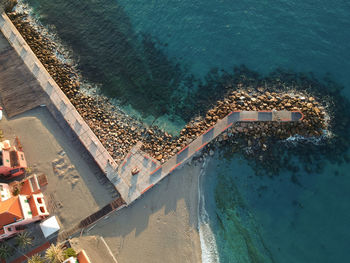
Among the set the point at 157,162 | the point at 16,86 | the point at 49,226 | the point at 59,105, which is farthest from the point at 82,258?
the point at 16,86

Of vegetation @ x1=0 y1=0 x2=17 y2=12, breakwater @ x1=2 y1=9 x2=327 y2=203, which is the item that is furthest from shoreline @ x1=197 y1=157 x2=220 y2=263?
vegetation @ x1=0 y1=0 x2=17 y2=12

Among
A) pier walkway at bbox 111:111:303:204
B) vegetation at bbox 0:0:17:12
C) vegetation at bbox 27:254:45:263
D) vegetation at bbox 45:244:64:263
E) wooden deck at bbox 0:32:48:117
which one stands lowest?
vegetation at bbox 27:254:45:263

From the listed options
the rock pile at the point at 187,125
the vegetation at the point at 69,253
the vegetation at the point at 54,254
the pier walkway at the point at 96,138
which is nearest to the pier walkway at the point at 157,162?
the pier walkway at the point at 96,138

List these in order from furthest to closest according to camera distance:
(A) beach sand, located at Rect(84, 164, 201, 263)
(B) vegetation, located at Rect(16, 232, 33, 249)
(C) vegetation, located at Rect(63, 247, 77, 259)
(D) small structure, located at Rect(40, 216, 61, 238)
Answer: (A) beach sand, located at Rect(84, 164, 201, 263)
(D) small structure, located at Rect(40, 216, 61, 238)
(B) vegetation, located at Rect(16, 232, 33, 249)
(C) vegetation, located at Rect(63, 247, 77, 259)

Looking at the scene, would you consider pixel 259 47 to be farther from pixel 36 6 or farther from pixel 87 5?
pixel 36 6

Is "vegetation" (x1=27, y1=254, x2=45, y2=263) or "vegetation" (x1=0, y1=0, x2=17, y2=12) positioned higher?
"vegetation" (x1=0, y1=0, x2=17, y2=12)

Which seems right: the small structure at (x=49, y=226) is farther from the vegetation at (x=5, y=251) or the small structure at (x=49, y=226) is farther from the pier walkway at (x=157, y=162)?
the pier walkway at (x=157, y=162)

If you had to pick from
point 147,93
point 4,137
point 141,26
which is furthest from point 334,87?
point 4,137

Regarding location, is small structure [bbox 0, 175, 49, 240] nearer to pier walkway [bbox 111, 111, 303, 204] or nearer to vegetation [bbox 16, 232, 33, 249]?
vegetation [bbox 16, 232, 33, 249]
